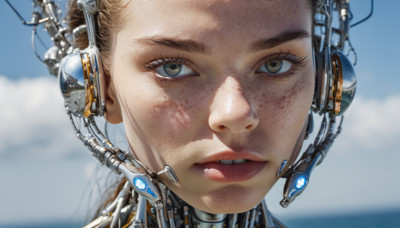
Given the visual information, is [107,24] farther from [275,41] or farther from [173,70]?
[275,41]

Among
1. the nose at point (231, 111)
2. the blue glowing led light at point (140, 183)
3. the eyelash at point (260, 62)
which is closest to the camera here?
the nose at point (231, 111)

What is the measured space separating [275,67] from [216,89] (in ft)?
0.79

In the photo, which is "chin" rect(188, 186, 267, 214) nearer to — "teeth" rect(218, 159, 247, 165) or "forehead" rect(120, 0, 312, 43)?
"teeth" rect(218, 159, 247, 165)

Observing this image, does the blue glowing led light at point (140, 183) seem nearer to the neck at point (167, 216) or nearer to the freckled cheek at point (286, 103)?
the neck at point (167, 216)

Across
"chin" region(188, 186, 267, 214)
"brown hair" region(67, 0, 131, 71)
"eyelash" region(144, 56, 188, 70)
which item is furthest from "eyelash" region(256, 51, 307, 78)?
"brown hair" region(67, 0, 131, 71)

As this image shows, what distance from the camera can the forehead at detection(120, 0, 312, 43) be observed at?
1.44m

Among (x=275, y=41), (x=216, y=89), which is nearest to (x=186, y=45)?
(x=216, y=89)

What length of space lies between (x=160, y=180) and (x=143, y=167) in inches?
3.0

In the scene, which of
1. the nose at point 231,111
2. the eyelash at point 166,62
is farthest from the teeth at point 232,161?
the eyelash at point 166,62

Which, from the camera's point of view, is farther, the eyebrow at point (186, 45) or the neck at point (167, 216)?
the neck at point (167, 216)

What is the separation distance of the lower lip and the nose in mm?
131

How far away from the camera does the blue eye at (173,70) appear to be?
1.51 metres

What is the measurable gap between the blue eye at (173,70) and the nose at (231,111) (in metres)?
0.13

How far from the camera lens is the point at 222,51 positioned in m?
1.45
